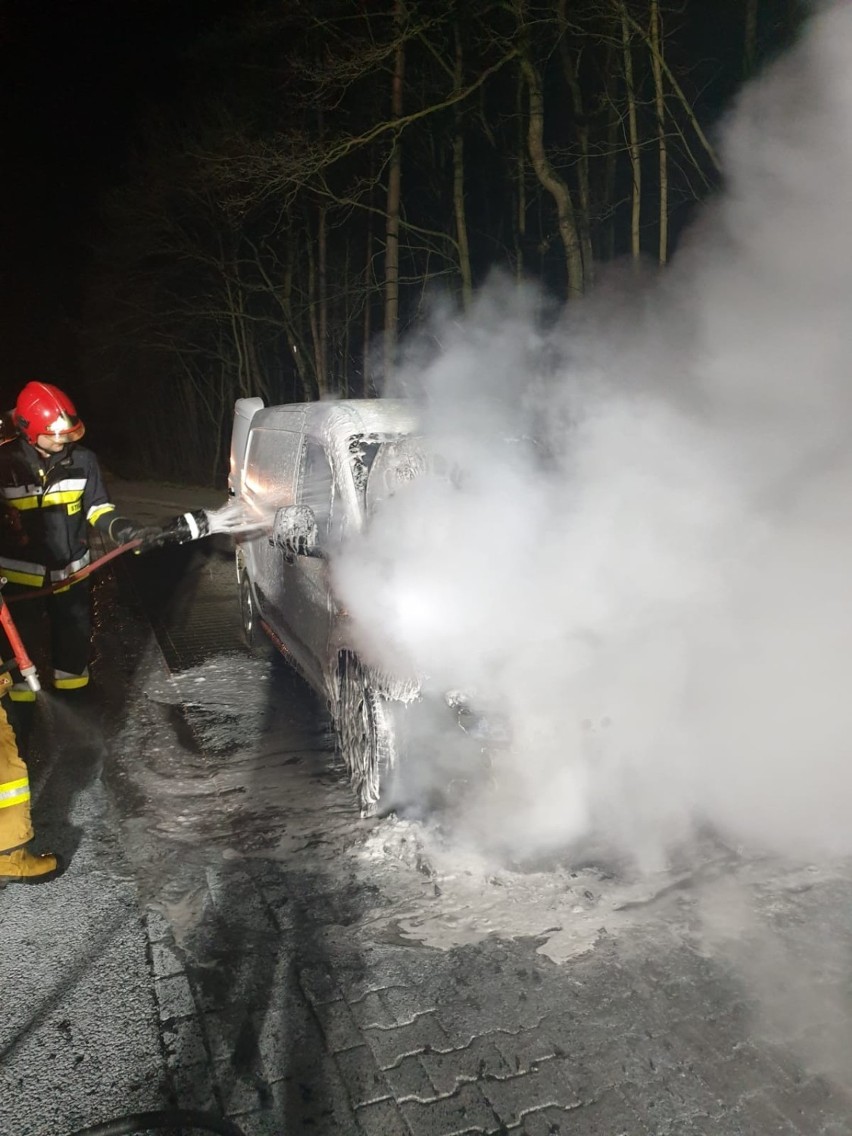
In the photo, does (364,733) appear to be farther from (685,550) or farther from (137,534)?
→ (137,534)

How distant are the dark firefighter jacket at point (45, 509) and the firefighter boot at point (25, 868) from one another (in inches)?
86.7

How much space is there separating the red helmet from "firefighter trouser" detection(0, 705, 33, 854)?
217cm

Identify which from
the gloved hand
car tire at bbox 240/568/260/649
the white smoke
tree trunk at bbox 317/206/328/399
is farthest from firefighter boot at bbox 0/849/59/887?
tree trunk at bbox 317/206/328/399

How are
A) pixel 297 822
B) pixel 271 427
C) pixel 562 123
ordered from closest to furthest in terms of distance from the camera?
pixel 297 822 < pixel 271 427 < pixel 562 123

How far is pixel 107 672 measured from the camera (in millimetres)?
6969

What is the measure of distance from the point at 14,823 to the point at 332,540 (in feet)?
6.55

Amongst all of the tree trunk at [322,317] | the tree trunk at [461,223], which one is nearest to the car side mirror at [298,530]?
the tree trunk at [461,223]

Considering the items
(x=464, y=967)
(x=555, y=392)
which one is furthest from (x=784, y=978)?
(x=555, y=392)

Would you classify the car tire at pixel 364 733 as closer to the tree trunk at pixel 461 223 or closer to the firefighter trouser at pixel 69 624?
the firefighter trouser at pixel 69 624

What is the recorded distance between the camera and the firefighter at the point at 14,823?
3703 millimetres

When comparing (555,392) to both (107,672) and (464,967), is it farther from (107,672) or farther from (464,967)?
(107,672)

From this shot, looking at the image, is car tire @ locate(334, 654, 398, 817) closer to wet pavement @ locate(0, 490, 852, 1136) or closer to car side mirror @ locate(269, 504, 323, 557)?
wet pavement @ locate(0, 490, 852, 1136)

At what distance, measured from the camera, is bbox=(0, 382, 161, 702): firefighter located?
527 centimetres

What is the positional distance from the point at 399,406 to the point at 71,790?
9.46 feet
